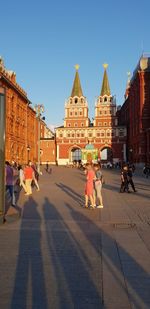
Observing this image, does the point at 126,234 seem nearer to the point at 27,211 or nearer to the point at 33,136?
the point at 27,211

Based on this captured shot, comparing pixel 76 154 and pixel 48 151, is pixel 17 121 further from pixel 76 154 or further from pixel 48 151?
pixel 76 154

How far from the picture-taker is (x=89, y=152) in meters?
84.9

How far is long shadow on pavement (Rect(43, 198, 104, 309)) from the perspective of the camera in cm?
421

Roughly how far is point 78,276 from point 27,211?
688 cm

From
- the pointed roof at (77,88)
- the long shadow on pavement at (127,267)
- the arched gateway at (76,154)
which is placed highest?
the pointed roof at (77,88)

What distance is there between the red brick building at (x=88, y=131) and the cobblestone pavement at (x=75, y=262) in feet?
261

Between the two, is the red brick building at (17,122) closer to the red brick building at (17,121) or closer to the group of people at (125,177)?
the red brick building at (17,121)

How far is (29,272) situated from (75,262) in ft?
2.94

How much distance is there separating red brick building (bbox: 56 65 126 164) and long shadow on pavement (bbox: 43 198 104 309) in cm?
8136

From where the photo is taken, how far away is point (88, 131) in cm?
9300

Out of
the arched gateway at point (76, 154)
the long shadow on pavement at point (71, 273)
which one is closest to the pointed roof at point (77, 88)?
the arched gateway at point (76, 154)

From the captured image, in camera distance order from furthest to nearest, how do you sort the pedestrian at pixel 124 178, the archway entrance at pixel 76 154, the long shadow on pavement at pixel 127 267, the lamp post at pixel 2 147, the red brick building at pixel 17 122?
the archway entrance at pixel 76 154
the red brick building at pixel 17 122
the pedestrian at pixel 124 178
the lamp post at pixel 2 147
the long shadow on pavement at pixel 127 267

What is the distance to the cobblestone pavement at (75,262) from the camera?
430 cm

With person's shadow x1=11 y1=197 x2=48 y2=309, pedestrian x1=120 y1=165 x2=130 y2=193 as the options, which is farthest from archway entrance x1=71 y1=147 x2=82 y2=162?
person's shadow x1=11 y1=197 x2=48 y2=309
